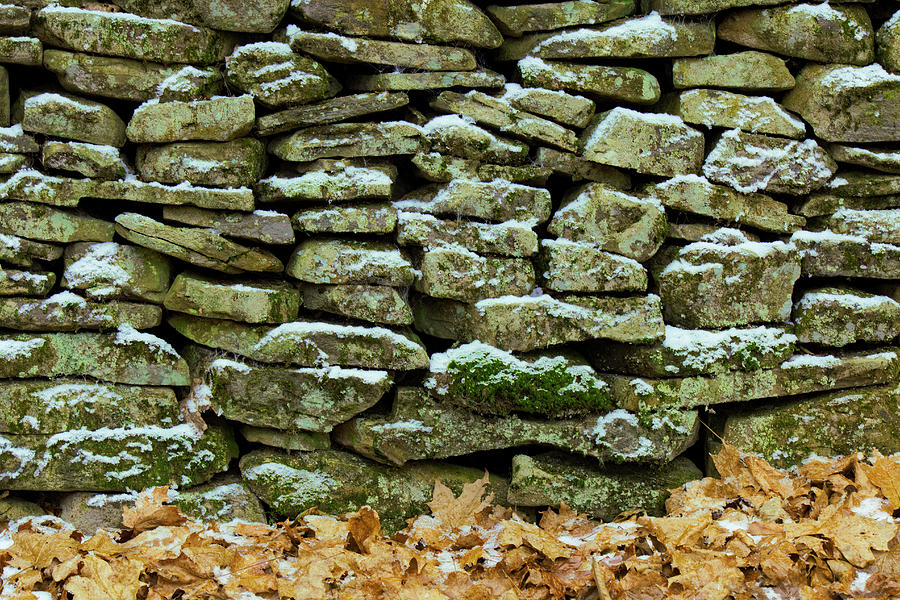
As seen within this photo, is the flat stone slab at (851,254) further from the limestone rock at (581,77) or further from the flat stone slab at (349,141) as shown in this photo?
the flat stone slab at (349,141)

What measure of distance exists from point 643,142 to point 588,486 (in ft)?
6.57

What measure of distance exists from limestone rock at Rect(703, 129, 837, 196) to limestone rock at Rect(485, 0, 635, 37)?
1.05 m

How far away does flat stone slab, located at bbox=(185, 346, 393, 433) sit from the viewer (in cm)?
401

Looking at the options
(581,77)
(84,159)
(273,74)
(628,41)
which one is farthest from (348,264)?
(628,41)

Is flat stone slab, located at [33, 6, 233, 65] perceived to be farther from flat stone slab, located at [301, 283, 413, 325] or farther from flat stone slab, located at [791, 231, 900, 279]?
flat stone slab, located at [791, 231, 900, 279]

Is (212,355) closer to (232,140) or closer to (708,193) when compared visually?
(232,140)

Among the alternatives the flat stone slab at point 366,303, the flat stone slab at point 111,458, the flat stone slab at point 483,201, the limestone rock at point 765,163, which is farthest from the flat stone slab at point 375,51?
the flat stone slab at point 111,458

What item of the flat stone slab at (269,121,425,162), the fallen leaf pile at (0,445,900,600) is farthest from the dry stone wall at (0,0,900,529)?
the fallen leaf pile at (0,445,900,600)

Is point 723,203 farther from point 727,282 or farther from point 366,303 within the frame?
point 366,303

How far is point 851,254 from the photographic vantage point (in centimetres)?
445

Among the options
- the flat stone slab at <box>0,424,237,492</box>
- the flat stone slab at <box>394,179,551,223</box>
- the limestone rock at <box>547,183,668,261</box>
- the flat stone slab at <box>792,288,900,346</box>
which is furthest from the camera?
the flat stone slab at <box>792,288,900,346</box>

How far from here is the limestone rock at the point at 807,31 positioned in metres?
4.37

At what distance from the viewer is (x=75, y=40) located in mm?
3875

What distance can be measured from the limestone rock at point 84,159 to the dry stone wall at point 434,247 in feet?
0.05
